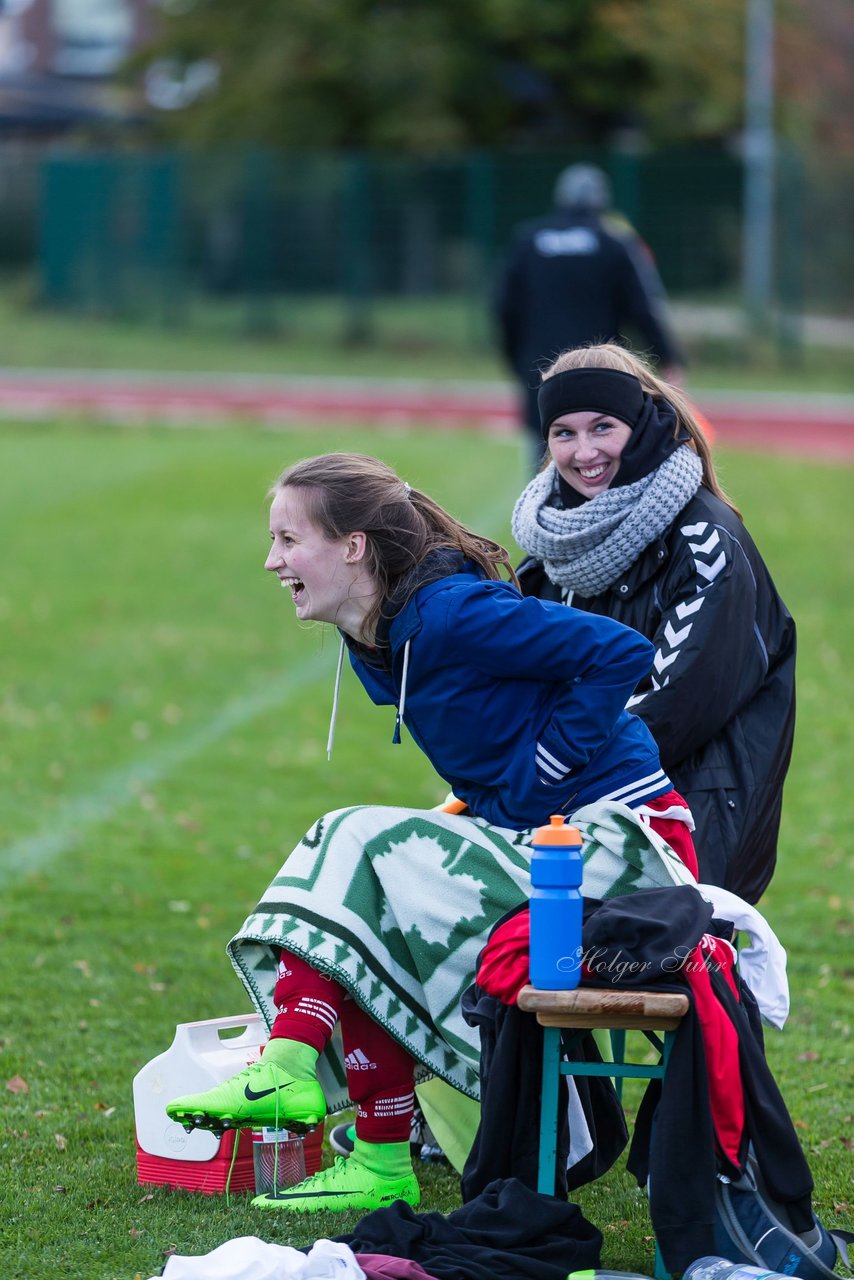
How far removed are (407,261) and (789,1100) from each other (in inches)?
983

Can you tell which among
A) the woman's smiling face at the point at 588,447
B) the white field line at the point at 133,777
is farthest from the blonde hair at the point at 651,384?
the white field line at the point at 133,777

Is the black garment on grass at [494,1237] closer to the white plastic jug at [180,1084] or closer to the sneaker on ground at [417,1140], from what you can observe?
the white plastic jug at [180,1084]

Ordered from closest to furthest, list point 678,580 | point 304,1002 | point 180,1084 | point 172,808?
1. point 304,1002
2. point 180,1084
3. point 678,580
4. point 172,808

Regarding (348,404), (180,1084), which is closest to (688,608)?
(180,1084)

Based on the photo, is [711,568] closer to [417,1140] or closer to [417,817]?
[417,817]

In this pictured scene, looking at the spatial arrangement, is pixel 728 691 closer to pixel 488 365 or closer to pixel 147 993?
pixel 147 993

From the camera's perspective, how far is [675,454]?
407 centimetres

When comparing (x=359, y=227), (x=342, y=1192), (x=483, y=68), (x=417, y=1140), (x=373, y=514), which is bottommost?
(x=417, y=1140)

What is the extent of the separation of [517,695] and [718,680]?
574 millimetres

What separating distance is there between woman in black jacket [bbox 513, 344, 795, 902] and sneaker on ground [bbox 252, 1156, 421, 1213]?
0.91 m

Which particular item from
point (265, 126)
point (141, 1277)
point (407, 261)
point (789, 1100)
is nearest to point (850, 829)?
point (789, 1100)

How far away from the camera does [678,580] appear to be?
3.97 meters

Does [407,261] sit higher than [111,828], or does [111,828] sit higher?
[407,261]

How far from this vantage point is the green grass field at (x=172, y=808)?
378 centimetres
